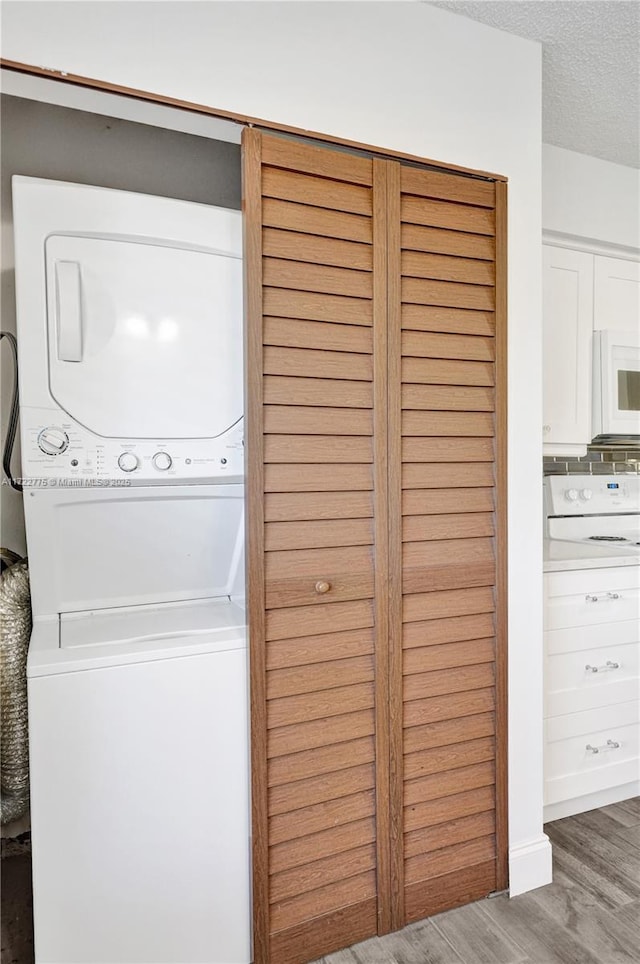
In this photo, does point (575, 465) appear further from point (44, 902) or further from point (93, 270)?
point (44, 902)

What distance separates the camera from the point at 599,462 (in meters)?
3.07

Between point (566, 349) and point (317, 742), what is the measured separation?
199 centimetres

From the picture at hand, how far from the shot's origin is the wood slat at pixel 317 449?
157 cm

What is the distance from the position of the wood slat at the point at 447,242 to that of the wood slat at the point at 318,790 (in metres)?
1.49

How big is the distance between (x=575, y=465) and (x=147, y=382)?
2.22 metres

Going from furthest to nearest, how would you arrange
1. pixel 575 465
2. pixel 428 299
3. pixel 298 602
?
pixel 575 465, pixel 428 299, pixel 298 602

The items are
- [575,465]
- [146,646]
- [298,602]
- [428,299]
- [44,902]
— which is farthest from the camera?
[575,465]

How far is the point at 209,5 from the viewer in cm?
149

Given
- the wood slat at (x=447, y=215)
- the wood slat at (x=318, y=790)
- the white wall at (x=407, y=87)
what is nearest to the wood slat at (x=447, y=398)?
the white wall at (x=407, y=87)

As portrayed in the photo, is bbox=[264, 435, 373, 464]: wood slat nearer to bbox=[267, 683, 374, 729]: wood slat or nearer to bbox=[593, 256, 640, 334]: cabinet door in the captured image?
bbox=[267, 683, 374, 729]: wood slat

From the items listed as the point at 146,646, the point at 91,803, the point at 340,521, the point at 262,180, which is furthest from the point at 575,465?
the point at 91,803

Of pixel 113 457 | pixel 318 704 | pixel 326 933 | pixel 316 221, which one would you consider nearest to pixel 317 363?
pixel 316 221

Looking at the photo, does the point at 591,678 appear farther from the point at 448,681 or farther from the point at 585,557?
the point at 448,681

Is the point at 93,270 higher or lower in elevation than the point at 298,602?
higher
